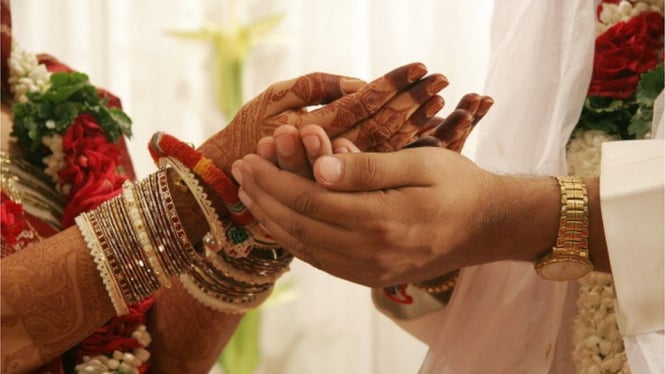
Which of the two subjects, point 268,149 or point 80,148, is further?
point 80,148

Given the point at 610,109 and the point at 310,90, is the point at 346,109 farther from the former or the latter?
the point at 610,109

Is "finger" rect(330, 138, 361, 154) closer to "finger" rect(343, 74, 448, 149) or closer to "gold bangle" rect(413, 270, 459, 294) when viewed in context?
"finger" rect(343, 74, 448, 149)

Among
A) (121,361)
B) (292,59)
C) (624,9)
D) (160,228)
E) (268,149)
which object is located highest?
(624,9)

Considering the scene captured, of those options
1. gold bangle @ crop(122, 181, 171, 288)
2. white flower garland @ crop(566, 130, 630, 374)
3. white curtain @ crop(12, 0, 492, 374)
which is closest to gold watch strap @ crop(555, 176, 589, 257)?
white flower garland @ crop(566, 130, 630, 374)

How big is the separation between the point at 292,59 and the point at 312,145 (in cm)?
154

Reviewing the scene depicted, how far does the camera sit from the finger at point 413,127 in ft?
2.68

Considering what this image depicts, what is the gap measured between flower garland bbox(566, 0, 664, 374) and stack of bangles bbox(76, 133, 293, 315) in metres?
0.37

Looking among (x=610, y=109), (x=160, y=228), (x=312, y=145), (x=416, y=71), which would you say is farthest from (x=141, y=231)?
(x=610, y=109)

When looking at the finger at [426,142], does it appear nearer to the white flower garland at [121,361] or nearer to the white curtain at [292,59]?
the white flower garland at [121,361]

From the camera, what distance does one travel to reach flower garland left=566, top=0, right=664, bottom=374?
877mm

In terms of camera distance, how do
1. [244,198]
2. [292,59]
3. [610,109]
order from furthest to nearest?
[292,59] < [610,109] < [244,198]

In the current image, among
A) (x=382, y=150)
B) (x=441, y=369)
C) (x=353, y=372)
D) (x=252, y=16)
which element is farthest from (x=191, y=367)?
(x=252, y=16)

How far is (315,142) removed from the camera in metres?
0.77

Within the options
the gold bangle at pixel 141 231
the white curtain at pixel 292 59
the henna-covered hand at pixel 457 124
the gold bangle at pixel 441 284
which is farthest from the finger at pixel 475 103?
the white curtain at pixel 292 59
